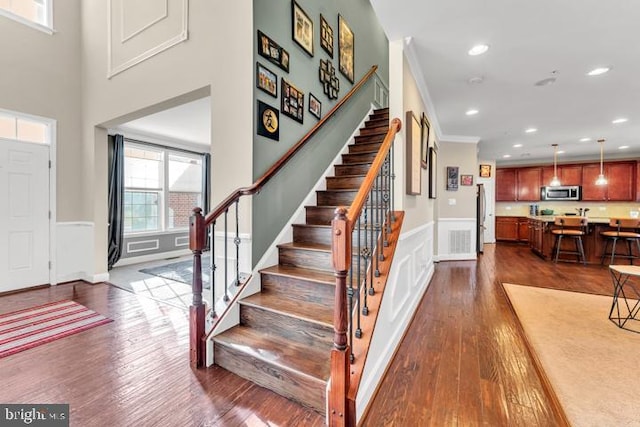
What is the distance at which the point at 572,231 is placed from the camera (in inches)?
221

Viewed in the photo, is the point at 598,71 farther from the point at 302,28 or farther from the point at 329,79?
the point at 302,28

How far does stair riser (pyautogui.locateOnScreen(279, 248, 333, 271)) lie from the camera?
A: 2.42m

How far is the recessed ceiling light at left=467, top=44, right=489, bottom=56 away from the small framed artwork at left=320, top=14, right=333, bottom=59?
1.79 metres

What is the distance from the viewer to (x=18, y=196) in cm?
370

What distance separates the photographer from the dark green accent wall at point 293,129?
2525mm

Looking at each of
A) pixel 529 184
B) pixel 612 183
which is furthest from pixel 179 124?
pixel 612 183

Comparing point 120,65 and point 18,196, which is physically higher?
point 120,65

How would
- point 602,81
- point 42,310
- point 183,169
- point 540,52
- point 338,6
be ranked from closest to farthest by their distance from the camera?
1. point 540,52
2. point 42,310
3. point 602,81
4. point 338,6
5. point 183,169

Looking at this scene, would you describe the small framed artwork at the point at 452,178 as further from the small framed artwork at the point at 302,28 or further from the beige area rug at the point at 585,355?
the small framed artwork at the point at 302,28

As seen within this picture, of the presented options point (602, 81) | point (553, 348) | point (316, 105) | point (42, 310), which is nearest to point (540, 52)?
point (602, 81)

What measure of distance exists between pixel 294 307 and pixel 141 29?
148 inches

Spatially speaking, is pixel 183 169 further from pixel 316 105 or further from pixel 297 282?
pixel 297 282

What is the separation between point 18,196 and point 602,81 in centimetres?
745

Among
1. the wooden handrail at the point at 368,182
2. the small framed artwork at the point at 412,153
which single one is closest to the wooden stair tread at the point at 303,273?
the wooden handrail at the point at 368,182
